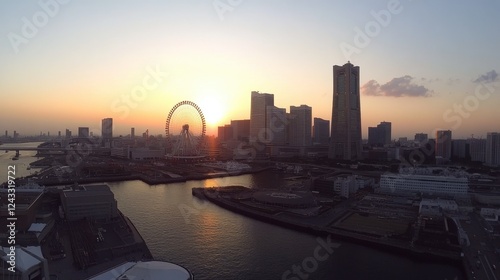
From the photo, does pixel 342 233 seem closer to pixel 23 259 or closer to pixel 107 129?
pixel 23 259

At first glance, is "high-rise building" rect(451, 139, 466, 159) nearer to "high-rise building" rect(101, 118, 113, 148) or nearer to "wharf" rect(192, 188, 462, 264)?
"wharf" rect(192, 188, 462, 264)

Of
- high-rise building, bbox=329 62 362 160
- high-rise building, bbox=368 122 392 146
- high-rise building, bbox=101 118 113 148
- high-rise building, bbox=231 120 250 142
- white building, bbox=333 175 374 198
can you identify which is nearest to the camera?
white building, bbox=333 175 374 198

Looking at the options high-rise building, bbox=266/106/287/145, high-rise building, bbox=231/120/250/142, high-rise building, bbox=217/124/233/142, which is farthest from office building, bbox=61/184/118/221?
high-rise building, bbox=217/124/233/142

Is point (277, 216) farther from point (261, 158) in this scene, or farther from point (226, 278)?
point (261, 158)

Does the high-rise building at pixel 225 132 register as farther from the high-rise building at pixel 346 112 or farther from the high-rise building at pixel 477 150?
the high-rise building at pixel 477 150

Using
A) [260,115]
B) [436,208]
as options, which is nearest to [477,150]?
[260,115]

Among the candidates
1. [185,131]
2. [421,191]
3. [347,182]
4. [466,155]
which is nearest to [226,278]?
[347,182]

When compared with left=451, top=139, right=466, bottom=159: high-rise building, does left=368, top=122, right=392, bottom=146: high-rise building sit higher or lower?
higher

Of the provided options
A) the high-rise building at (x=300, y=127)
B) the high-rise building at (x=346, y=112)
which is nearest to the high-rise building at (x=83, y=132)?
the high-rise building at (x=300, y=127)
